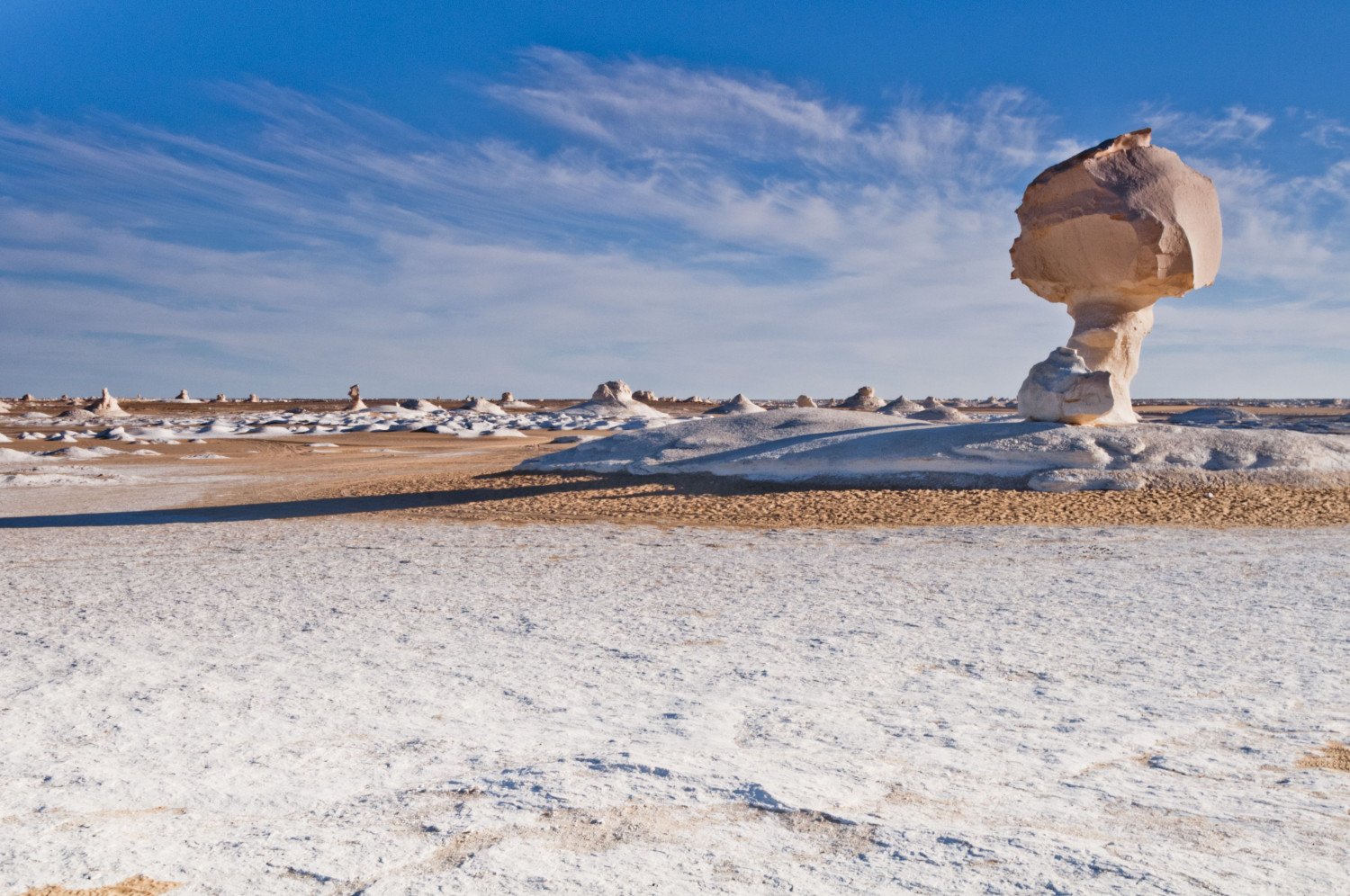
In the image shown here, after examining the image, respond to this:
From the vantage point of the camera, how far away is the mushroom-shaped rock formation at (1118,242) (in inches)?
544

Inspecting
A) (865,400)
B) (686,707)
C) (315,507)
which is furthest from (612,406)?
(686,707)

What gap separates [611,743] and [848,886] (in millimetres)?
1265

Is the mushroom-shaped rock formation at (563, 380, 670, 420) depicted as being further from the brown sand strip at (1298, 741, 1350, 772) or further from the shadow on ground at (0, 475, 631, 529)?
the brown sand strip at (1298, 741, 1350, 772)

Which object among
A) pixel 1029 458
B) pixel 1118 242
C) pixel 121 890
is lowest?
pixel 121 890

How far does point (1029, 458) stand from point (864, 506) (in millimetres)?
2711

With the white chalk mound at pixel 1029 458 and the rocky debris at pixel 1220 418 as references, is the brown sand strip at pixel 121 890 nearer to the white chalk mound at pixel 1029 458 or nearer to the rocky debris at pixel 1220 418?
the white chalk mound at pixel 1029 458

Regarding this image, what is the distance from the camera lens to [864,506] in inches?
452

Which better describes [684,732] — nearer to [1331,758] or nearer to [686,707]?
[686,707]

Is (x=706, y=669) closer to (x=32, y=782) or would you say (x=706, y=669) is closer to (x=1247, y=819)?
(x=1247, y=819)

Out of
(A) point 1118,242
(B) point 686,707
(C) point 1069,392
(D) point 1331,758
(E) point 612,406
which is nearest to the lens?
(D) point 1331,758

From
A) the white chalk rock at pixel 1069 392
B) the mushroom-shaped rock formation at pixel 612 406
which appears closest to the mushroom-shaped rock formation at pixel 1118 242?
the white chalk rock at pixel 1069 392

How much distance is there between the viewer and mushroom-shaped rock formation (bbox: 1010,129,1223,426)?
45.3 feet

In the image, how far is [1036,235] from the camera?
48.3 feet

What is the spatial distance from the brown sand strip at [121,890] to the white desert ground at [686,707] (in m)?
0.01
